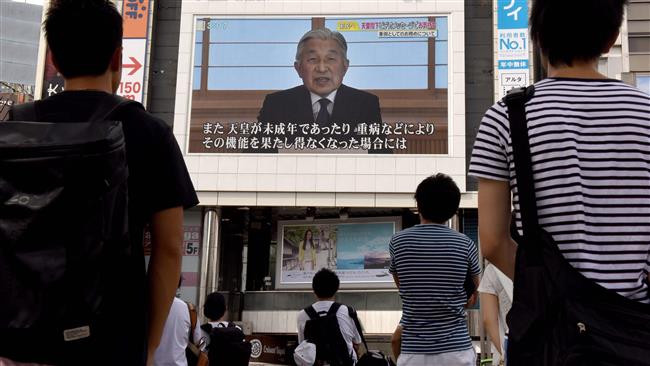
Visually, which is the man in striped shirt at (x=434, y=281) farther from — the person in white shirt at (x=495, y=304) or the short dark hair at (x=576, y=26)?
the short dark hair at (x=576, y=26)

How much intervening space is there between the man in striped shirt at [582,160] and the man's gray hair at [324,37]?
23.8m

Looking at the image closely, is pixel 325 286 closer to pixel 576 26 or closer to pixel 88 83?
pixel 88 83

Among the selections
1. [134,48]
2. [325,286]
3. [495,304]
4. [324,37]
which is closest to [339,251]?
[324,37]

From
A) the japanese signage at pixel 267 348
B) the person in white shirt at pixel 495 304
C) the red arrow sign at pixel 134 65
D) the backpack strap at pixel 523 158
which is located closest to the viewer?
the backpack strap at pixel 523 158

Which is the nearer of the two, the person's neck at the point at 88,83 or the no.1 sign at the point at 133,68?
the person's neck at the point at 88,83

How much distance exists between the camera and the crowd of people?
5.23 feet

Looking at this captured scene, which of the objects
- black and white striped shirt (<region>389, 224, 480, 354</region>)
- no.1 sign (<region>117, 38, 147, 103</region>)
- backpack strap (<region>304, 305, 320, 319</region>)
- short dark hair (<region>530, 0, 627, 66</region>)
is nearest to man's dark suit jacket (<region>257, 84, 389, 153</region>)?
no.1 sign (<region>117, 38, 147, 103</region>)

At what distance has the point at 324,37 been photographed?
84.0 ft

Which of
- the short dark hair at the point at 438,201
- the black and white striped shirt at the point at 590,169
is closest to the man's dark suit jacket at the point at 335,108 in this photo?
the short dark hair at the point at 438,201

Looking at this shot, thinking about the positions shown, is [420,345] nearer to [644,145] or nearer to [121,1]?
[644,145]

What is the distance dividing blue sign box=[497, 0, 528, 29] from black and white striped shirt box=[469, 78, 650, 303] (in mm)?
24248

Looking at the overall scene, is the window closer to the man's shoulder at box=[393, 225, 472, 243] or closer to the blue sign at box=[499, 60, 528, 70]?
the blue sign at box=[499, 60, 528, 70]

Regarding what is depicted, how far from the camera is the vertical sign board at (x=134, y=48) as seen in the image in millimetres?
25125

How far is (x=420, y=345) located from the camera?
3318 millimetres
